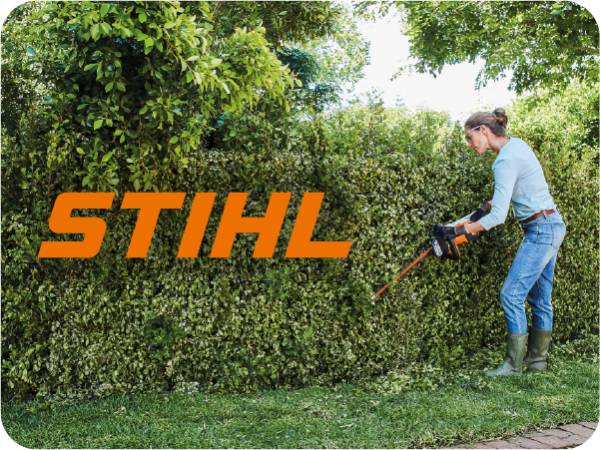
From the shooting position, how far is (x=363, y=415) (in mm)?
4352

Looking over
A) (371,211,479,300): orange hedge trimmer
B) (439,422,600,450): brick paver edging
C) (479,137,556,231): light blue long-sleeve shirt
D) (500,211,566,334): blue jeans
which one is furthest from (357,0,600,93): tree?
(439,422,600,450): brick paver edging

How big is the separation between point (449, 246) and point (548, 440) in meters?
2.02

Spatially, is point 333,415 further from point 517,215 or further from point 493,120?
point 493,120

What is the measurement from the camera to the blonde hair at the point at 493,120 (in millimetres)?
5441

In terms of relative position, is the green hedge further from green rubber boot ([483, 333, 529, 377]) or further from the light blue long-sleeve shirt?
the light blue long-sleeve shirt

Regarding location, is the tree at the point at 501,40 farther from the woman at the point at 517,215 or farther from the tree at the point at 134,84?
the tree at the point at 134,84

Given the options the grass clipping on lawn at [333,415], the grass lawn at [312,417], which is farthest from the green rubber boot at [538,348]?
the grass lawn at [312,417]

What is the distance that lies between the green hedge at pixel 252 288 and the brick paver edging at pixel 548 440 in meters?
1.68

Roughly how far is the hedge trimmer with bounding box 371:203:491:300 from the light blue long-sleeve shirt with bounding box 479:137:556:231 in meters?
0.26

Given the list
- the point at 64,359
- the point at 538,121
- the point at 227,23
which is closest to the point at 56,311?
the point at 64,359

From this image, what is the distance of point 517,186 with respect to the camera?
5324 mm

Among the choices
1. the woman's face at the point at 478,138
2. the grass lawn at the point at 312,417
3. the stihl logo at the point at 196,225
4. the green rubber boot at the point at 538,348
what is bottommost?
the grass lawn at the point at 312,417

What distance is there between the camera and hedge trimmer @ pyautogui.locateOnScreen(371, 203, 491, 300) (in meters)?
5.30

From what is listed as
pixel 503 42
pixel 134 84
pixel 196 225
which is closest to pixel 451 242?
pixel 196 225
